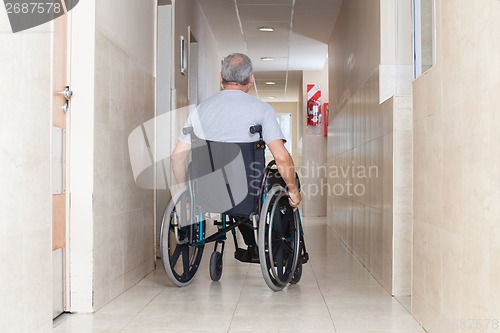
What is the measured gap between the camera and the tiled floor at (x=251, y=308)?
259 cm

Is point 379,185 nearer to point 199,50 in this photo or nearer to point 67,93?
point 67,93

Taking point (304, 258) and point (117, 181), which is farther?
point (304, 258)

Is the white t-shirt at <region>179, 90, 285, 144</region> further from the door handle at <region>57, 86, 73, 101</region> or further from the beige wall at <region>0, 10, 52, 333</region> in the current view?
the beige wall at <region>0, 10, 52, 333</region>

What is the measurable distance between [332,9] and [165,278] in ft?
12.6

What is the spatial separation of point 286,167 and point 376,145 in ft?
2.46

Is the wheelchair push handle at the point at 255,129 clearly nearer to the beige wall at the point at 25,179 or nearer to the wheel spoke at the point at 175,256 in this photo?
the wheel spoke at the point at 175,256

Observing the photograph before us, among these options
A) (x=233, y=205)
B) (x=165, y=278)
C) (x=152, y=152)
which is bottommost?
(x=165, y=278)

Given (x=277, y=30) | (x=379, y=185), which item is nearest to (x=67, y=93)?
(x=379, y=185)

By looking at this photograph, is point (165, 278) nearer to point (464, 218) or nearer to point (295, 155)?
point (464, 218)

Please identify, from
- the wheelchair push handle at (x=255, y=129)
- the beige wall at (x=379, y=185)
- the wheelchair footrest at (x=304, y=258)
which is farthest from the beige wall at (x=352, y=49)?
the wheelchair footrest at (x=304, y=258)

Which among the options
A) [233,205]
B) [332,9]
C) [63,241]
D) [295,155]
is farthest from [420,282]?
[295,155]

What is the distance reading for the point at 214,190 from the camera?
3.36 metres

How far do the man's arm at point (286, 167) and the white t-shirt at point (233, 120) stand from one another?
39mm

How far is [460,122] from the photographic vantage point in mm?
2055
